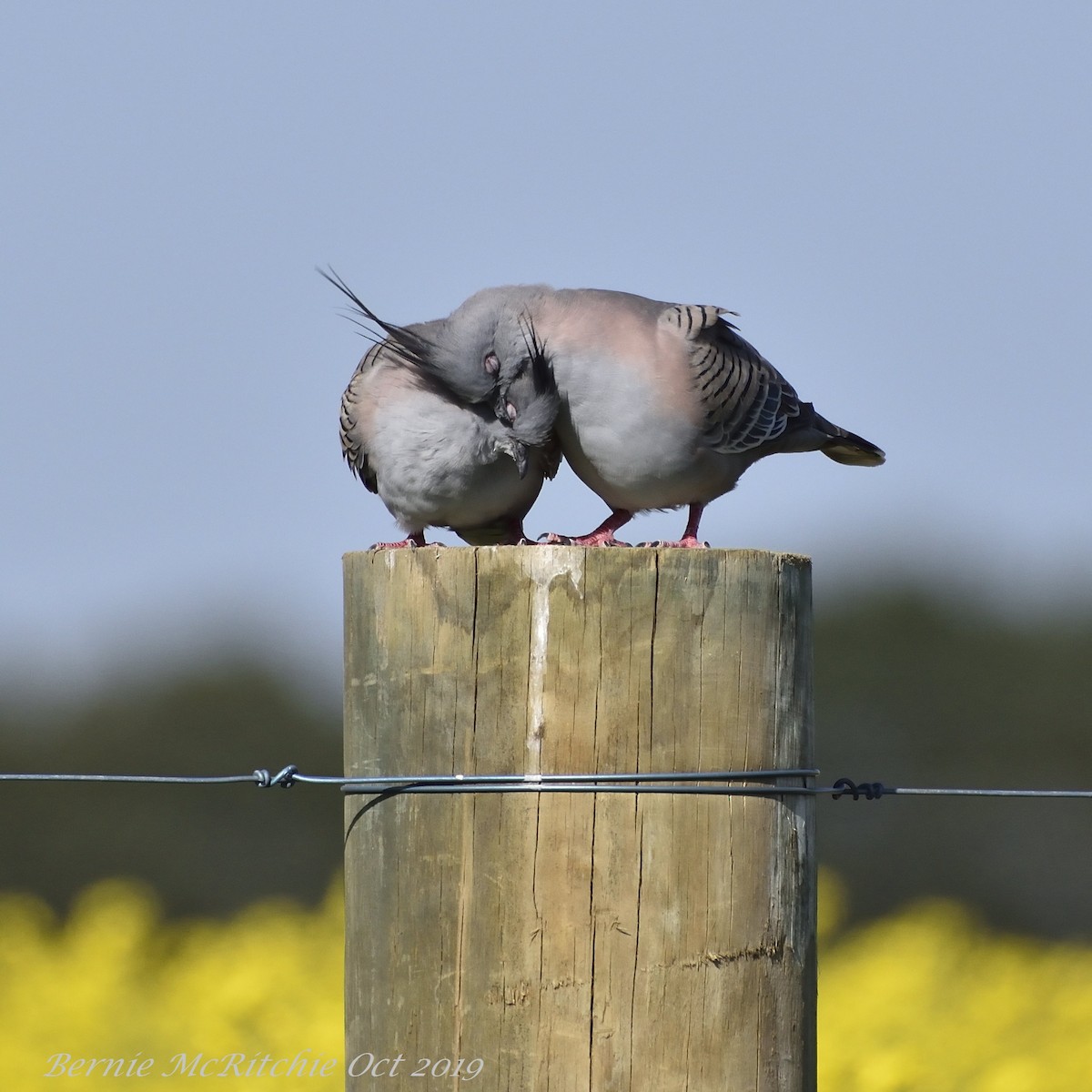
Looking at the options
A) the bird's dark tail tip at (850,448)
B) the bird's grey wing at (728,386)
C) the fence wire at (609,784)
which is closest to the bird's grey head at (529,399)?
the bird's grey wing at (728,386)

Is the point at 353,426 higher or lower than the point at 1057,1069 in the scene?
higher

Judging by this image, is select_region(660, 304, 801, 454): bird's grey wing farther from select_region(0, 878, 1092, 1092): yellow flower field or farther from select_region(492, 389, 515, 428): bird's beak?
select_region(0, 878, 1092, 1092): yellow flower field

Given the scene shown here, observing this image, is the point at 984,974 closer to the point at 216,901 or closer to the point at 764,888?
the point at 764,888

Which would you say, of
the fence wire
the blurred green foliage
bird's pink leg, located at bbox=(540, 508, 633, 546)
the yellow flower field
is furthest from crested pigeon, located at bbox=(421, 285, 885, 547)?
the blurred green foliage

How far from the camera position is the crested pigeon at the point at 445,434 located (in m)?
5.05

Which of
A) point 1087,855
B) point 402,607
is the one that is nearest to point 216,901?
point 1087,855

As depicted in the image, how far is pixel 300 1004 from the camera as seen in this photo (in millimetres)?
6727

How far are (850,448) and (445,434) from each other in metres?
2.03

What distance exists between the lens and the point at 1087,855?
1402 cm

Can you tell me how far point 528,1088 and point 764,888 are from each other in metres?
0.60

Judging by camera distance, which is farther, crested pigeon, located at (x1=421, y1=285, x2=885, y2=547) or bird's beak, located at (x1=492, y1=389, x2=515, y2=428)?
crested pigeon, located at (x1=421, y1=285, x2=885, y2=547)

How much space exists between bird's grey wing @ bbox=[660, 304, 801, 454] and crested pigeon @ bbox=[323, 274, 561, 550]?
23.3 inches

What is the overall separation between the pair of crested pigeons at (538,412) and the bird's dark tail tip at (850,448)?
27.4 inches

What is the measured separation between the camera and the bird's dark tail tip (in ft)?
20.6
